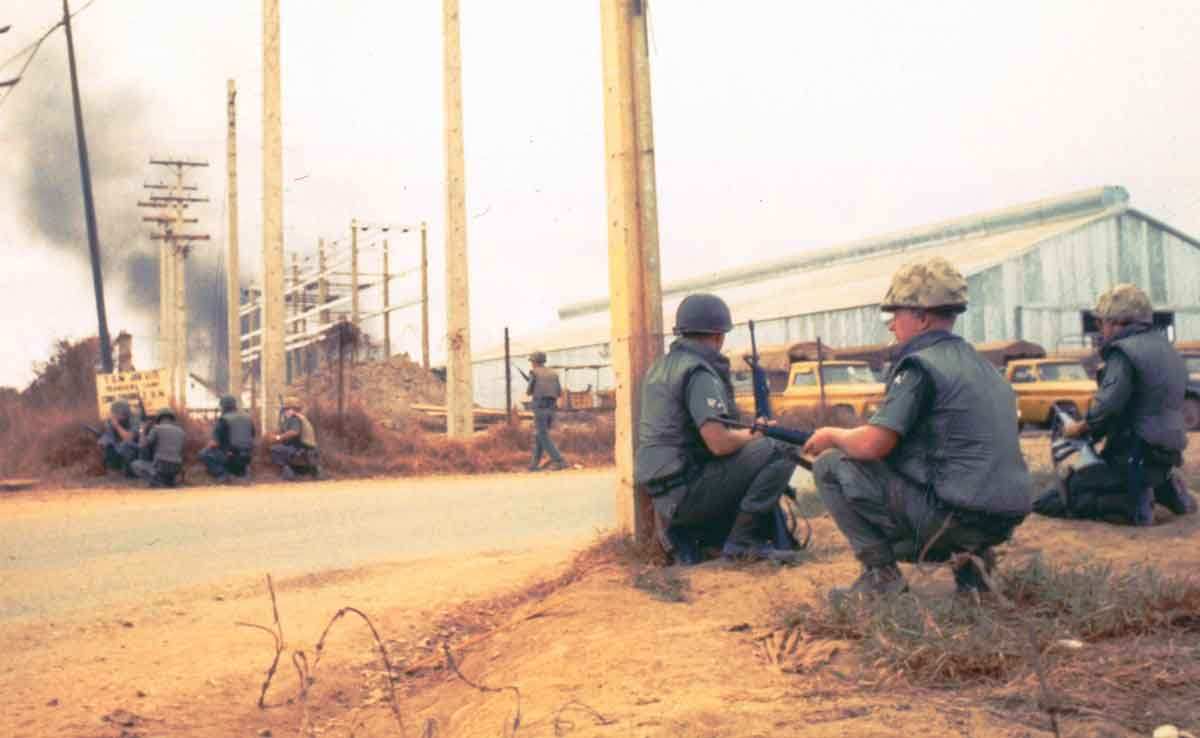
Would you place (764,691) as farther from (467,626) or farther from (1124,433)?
(1124,433)

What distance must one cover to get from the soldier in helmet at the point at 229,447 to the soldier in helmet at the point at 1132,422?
12285 millimetres

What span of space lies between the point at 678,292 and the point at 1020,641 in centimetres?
5114

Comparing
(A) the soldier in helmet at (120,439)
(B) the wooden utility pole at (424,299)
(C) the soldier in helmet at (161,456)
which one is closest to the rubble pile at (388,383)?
(B) the wooden utility pole at (424,299)

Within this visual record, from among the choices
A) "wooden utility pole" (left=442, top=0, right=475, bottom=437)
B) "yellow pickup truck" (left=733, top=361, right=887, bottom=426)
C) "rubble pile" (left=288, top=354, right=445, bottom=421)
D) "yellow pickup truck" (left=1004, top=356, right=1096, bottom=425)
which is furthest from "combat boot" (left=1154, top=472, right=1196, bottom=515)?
"rubble pile" (left=288, top=354, right=445, bottom=421)

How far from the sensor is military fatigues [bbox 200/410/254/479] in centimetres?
1617

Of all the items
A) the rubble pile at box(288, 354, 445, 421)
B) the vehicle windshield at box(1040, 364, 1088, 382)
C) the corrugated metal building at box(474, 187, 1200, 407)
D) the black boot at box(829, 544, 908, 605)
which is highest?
the corrugated metal building at box(474, 187, 1200, 407)

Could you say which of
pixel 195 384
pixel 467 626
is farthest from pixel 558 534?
pixel 195 384

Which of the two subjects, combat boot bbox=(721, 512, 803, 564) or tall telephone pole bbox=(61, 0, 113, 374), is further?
tall telephone pole bbox=(61, 0, 113, 374)

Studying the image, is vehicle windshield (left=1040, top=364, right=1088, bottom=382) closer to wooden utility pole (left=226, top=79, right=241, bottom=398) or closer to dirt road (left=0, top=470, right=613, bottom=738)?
dirt road (left=0, top=470, right=613, bottom=738)

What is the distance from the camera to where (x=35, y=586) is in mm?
7281

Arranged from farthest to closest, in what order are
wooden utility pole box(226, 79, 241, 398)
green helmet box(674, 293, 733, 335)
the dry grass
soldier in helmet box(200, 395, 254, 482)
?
1. wooden utility pole box(226, 79, 241, 398)
2. soldier in helmet box(200, 395, 254, 482)
3. green helmet box(674, 293, 733, 335)
4. the dry grass

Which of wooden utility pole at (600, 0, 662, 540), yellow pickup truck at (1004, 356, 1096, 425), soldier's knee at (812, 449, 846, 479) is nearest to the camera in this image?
soldier's knee at (812, 449, 846, 479)

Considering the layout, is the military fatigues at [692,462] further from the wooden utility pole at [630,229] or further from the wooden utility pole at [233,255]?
the wooden utility pole at [233,255]

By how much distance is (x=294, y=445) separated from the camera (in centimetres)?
1664
